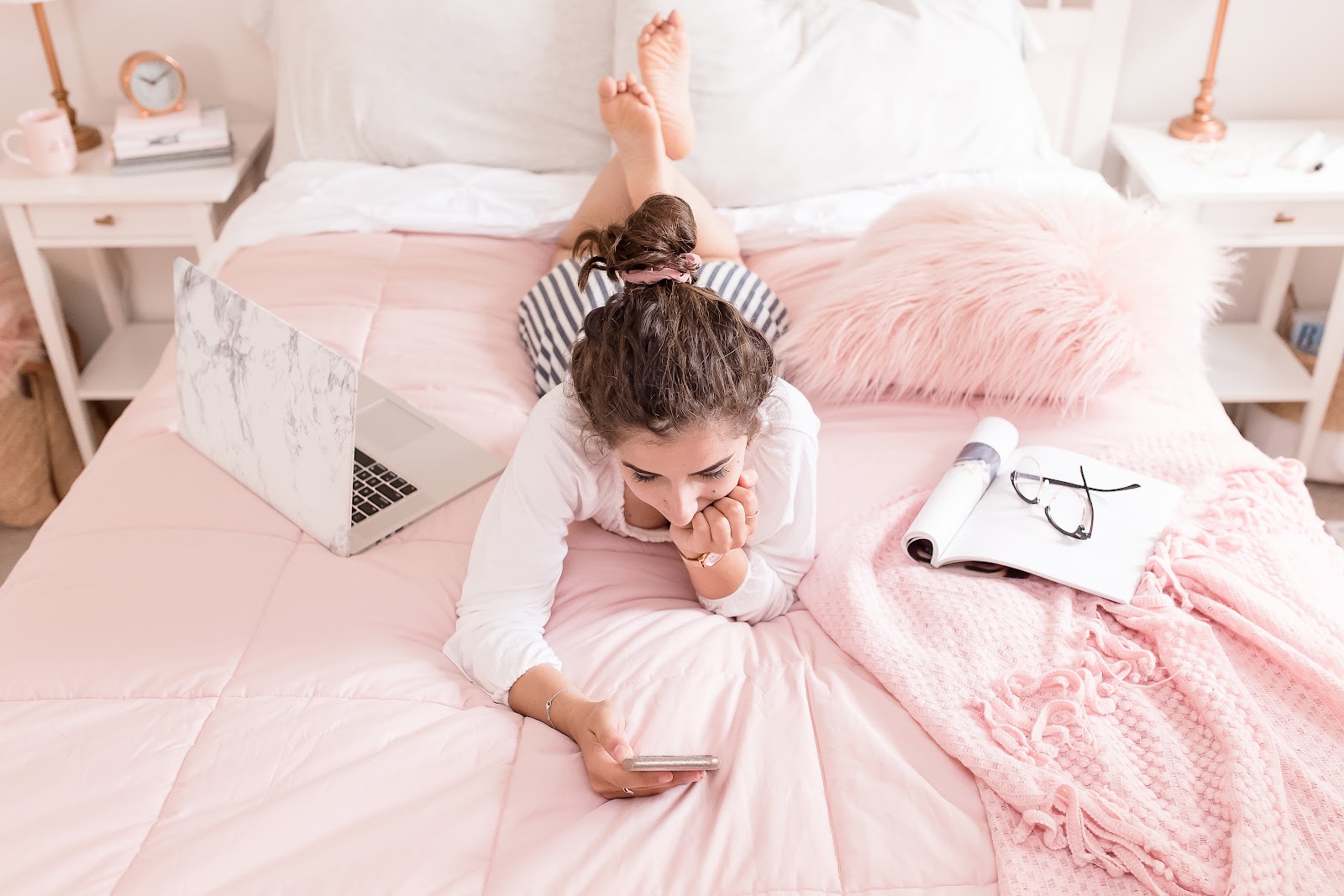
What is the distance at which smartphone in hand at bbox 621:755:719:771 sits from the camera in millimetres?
954

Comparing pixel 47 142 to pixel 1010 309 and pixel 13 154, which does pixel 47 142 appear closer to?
pixel 13 154

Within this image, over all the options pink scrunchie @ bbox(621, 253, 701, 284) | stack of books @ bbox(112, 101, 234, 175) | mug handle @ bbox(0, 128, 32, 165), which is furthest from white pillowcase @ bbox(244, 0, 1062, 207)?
pink scrunchie @ bbox(621, 253, 701, 284)

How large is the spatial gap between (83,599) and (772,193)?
1278 mm

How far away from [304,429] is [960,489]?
2.47ft

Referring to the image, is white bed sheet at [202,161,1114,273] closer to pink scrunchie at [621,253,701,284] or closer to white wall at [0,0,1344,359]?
white wall at [0,0,1344,359]

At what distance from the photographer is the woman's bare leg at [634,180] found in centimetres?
162

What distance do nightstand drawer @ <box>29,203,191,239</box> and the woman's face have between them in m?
1.45

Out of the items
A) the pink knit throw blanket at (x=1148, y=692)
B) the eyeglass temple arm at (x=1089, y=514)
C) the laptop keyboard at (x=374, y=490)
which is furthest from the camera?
the laptop keyboard at (x=374, y=490)

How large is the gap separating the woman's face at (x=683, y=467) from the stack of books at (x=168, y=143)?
4.86 feet

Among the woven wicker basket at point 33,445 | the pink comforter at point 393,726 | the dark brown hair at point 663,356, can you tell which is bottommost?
the woven wicker basket at point 33,445

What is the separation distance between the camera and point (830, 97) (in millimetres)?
1970

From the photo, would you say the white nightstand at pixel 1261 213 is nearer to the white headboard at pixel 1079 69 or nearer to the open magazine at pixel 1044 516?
the white headboard at pixel 1079 69

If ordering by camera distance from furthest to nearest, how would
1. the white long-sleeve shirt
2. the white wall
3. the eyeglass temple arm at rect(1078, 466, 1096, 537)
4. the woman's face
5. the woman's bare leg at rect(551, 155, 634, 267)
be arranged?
the white wall → the woman's bare leg at rect(551, 155, 634, 267) → the eyeglass temple arm at rect(1078, 466, 1096, 537) → the white long-sleeve shirt → the woman's face

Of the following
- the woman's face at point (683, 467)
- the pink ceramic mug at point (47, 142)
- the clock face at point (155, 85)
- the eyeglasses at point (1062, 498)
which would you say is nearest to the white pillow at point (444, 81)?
the clock face at point (155, 85)
